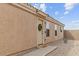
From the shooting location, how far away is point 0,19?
3.84 meters

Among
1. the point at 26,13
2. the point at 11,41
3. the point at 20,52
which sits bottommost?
the point at 20,52

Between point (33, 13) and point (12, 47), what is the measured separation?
84.2 inches

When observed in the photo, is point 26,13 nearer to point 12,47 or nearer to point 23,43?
point 23,43

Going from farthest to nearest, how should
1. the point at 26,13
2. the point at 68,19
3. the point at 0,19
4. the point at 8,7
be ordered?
the point at 68,19, the point at 26,13, the point at 8,7, the point at 0,19

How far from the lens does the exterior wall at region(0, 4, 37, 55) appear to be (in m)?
3.99

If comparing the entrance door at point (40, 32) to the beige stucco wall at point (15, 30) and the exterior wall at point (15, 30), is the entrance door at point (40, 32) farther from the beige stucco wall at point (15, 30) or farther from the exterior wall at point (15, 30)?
the exterior wall at point (15, 30)

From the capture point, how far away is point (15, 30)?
462 centimetres

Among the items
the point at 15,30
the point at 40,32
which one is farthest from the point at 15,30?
the point at 40,32

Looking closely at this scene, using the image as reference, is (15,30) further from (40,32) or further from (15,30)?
(40,32)

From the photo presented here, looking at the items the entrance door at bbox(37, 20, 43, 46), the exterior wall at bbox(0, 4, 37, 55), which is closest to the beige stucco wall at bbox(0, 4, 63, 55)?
the exterior wall at bbox(0, 4, 37, 55)

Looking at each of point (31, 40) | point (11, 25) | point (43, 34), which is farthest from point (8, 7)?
point (43, 34)

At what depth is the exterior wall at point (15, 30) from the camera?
3.99 metres

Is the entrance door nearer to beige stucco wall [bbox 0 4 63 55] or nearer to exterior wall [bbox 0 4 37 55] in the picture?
beige stucco wall [bbox 0 4 63 55]

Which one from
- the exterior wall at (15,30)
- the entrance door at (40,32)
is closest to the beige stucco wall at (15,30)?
the exterior wall at (15,30)
